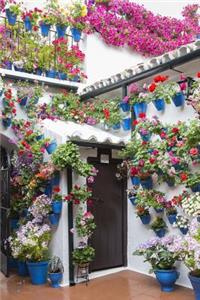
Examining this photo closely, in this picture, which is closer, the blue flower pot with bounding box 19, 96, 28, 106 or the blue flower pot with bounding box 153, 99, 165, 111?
the blue flower pot with bounding box 153, 99, 165, 111

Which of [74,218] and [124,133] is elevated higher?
[124,133]

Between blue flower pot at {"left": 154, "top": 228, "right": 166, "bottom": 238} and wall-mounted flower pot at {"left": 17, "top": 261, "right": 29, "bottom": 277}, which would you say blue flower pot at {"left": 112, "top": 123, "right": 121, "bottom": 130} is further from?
wall-mounted flower pot at {"left": 17, "top": 261, "right": 29, "bottom": 277}

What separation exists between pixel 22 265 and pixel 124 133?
138 inches

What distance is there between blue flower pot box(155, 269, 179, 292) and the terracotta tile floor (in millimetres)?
109

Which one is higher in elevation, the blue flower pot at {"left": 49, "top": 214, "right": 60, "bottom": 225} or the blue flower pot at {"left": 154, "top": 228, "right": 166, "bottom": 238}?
the blue flower pot at {"left": 49, "top": 214, "right": 60, "bottom": 225}

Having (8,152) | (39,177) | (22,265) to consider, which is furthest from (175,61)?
(22,265)

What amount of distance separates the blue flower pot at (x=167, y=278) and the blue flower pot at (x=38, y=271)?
6.95ft

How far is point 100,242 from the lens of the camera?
7219 mm

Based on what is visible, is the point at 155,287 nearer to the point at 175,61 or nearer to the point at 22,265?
the point at 22,265

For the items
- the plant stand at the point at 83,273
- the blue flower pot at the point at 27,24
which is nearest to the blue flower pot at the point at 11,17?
the blue flower pot at the point at 27,24

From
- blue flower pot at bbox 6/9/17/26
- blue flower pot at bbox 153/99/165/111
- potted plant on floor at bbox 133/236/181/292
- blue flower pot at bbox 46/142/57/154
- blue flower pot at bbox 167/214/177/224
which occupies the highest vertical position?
blue flower pot at bbox 6/9/17/26

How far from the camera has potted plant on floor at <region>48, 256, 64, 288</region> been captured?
6395mm

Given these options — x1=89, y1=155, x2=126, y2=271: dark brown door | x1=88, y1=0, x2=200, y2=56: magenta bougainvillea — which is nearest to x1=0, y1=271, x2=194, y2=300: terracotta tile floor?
x1=89, y1=155, x2=126, y2=271: dark brown door

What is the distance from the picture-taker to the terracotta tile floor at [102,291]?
5.84 metres
